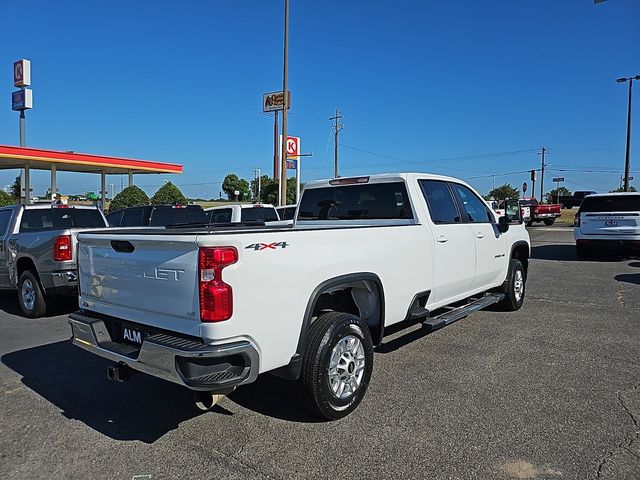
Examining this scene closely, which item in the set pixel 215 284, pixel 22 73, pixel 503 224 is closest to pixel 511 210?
pixel 503 224

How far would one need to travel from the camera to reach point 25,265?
26.0 ft

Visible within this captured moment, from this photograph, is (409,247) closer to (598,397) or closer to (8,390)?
(598,397)

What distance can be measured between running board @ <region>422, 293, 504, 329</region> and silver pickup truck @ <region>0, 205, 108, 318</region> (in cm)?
501

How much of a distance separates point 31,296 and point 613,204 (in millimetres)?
13877

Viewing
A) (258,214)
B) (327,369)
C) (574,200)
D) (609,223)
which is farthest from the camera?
(574,200)

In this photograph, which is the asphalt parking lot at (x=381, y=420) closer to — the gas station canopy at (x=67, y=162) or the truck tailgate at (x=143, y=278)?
the truck tailgate at (x=143, y=278)

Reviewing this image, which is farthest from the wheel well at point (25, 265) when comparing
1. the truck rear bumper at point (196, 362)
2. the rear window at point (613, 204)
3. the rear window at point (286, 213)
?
the rear window at point (613, 204)

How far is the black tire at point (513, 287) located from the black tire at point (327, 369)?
395 cm

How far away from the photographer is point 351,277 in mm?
4043

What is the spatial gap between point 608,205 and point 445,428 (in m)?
12.5

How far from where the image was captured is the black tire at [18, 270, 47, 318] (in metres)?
7.55

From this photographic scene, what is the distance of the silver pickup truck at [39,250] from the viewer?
7262 millimetres

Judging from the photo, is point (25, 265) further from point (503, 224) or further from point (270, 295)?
point (503, 224)

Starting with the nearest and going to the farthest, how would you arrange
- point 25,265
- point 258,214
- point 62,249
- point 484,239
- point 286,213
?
point 484,239 → point 62,249 → point 25,265 → point 258,214 → point 286,213
